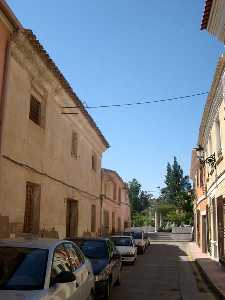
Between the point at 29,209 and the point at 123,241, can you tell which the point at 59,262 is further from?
the point at 123,241

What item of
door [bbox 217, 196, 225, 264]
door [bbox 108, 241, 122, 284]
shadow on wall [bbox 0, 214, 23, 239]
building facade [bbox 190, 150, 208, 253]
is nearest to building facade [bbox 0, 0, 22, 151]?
shadow on wall [bbox 0, 214, 23, 239]

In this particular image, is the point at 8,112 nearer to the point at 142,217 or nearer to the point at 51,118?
the point at 51,118

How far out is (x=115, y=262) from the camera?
11.3 meters

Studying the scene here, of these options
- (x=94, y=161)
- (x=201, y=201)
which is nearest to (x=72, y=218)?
(x=94, y=161)

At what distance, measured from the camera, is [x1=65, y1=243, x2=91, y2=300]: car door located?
6.11 metres

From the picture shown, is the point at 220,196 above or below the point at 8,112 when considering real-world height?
below

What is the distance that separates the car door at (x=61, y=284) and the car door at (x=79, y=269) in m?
0.16

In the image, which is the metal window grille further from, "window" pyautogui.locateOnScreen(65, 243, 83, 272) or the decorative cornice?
the decorative cornice

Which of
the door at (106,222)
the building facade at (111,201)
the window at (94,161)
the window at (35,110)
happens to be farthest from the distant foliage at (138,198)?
the window at (35,110)

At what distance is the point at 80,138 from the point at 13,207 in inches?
337

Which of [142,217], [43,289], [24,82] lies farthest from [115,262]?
[142,217]

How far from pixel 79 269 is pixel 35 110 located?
8.39m

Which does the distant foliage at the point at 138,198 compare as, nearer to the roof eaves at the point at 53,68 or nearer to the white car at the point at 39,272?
the roof eaves at the point at 53,68

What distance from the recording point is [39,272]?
5.13 metres
